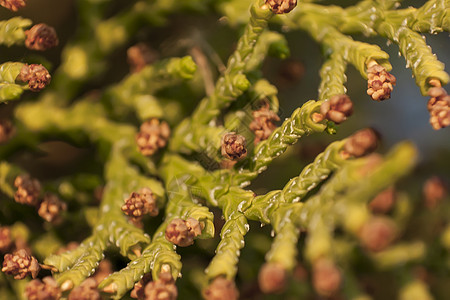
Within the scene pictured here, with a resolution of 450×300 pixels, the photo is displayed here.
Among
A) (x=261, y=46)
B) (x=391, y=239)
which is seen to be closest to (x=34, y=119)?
(x=261, y=46)

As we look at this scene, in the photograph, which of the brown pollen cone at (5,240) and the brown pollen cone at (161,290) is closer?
the brown pollen cone at (161,290)

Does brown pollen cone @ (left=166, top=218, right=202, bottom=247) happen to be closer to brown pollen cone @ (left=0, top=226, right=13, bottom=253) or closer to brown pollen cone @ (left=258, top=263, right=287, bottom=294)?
brown pollen cone @ (left=258, top=263, right=287, bottom=294)

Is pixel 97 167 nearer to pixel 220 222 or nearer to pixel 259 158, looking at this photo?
pixel 220 222

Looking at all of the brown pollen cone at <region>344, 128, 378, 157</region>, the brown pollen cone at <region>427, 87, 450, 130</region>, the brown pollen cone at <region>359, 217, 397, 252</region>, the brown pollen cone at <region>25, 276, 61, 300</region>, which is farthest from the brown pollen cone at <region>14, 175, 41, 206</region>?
the brown pollen cone at <region>427, 87, 450, 130</region>

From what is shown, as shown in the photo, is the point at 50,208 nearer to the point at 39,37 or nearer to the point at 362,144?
the point at 39,37

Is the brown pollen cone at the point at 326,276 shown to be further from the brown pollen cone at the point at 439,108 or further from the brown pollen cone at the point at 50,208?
the brown pollen cone at the point at 50,208

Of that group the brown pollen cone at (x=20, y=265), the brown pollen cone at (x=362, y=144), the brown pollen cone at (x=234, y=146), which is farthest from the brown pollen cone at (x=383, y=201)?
the brown pollen cone at (x=20, y=265)

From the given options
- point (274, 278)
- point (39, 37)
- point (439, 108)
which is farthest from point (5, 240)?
point (439, 108)
